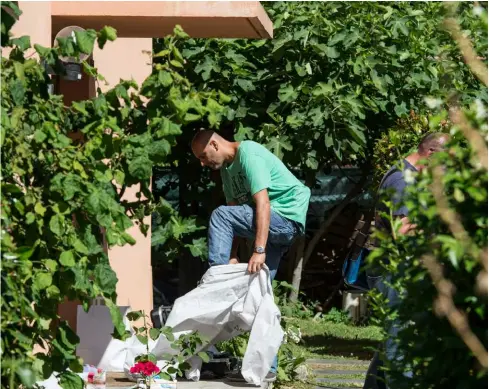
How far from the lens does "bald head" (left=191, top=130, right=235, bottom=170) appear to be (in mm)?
6660

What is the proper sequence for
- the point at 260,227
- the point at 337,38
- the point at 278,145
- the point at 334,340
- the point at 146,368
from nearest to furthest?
the point at 146,368
the point at 260,227
the point at 337,38
the point at 278,145
the point at 334,340

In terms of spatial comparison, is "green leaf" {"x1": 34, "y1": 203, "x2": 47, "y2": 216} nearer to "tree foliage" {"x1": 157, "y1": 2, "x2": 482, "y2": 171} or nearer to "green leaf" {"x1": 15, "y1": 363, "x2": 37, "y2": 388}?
"green leaf" {"x1": 15, "y1": 363, "x2": 37, "y2": 388}

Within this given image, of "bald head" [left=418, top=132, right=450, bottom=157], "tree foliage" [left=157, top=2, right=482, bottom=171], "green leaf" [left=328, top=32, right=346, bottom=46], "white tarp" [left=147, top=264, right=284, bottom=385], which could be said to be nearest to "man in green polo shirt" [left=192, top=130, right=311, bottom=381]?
"white tarp" [left=147, top=264, right=284, bottom=385]

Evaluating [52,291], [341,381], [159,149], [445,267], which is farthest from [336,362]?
[445,267]

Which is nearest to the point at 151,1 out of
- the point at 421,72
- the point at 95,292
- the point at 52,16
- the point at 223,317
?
the point at 52,16

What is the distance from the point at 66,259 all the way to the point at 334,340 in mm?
6375

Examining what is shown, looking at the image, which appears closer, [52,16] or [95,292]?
[95,292]

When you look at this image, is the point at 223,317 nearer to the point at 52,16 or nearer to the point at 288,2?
the point at 52,16

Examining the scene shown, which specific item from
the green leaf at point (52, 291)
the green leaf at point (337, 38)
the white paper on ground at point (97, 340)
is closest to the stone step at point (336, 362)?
the white paper on ground at point (97, 340)

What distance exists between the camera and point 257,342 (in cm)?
646

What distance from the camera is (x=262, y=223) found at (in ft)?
21.2

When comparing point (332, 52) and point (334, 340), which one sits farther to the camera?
point (334, 340)

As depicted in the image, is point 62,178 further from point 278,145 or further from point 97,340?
point 278,145

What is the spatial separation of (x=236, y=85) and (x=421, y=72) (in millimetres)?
1694
